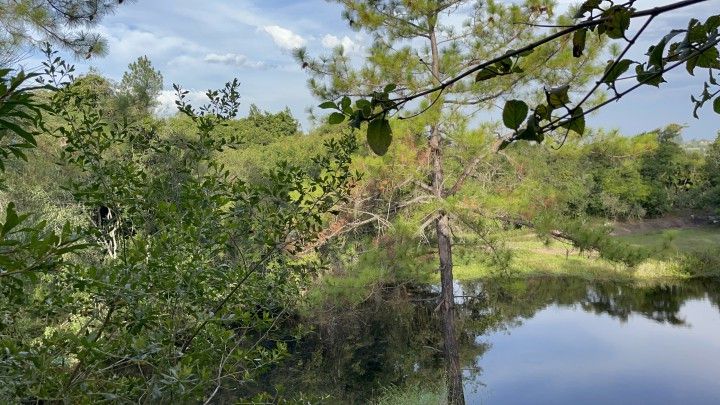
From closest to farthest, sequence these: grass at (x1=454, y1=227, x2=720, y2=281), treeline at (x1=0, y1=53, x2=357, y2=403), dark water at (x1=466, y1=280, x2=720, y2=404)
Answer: treeline at (x1=0, y1=53, x2=357, y2=403) < dark water at (x1=466, y1=280, x2=720, y2=404) < grass at (x1=454, y1=227, x2=720, y2=281)

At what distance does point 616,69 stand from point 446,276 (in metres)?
5.23

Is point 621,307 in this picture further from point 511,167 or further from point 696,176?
point 696,176

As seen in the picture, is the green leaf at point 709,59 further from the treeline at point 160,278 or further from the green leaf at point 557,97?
the treeline at point 160,278

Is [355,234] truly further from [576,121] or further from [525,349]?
[576,121]

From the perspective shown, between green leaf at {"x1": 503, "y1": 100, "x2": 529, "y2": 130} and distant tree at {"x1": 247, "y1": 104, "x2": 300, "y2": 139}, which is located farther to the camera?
distant tree at {"x1": 247, "y1": 104, "x2": 300, "y2": 139}

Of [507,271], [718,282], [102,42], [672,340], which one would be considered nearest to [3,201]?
[102,42]

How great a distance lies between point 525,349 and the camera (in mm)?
7957

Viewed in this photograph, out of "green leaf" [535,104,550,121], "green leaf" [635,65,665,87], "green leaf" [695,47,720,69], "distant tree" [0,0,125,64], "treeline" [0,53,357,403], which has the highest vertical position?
"distant tree" [0,0,125,64]

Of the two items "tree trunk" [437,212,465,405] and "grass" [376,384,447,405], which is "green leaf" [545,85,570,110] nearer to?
"grass" [376,384,447,405]

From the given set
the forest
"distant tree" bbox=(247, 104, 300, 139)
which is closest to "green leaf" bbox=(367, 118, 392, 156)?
the forest

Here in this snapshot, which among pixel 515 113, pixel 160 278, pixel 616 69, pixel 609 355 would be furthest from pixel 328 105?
pixel 609 355

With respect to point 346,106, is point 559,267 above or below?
below

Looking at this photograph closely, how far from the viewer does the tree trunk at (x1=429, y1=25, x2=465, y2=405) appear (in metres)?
5.38

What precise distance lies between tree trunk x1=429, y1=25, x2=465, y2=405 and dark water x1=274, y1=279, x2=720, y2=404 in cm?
39
